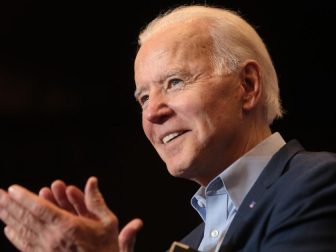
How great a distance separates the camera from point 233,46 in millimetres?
1585

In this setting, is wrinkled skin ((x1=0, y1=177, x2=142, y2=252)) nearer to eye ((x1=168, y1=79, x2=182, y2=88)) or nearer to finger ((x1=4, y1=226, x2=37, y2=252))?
finger ((x1=4, y1=226, x2=37, y2=252))

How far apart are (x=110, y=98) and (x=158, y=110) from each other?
1.73 m

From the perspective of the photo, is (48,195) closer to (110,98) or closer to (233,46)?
(233,46)

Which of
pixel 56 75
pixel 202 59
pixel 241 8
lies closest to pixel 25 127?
pixel 56 75

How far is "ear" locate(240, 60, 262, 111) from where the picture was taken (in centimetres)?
157

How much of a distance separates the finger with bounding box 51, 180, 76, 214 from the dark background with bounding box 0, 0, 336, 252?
6.29 ft

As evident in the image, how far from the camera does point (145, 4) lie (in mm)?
2963

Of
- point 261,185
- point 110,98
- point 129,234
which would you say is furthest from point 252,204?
point 110,98

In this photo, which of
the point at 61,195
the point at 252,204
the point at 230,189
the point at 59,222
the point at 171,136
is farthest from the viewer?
the point at 171,136

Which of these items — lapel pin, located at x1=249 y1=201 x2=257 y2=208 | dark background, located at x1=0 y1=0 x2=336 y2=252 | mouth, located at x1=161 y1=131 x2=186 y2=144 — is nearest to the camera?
lapel pin, located at x1=249 y1=201 x2=257 y2=208

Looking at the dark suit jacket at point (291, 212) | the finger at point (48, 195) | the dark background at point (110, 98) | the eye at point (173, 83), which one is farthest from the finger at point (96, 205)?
the dark background at point (110, 98)

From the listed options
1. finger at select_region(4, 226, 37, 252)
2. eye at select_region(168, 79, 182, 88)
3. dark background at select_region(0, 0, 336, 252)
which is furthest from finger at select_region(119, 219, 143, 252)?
dark background at select_region(0, 0, 336, 252)

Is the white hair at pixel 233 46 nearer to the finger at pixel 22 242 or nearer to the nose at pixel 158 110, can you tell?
the nose at pixel 158 110

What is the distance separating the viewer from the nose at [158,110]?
1524 mm
